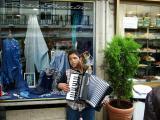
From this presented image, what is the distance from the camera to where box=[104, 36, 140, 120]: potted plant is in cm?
522

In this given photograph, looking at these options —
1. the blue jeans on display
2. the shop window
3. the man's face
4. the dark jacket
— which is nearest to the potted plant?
the shop window

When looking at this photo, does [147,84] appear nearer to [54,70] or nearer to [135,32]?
[135,32]

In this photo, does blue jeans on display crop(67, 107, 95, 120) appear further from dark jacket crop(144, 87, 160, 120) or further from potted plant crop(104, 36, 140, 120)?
dark jacket crop(144, 87, 160, 120)

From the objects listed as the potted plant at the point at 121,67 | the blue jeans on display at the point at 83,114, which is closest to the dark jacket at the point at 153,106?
the blue jeans on display at the point at 83,114

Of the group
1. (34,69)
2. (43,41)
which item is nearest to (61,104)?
(34,69)

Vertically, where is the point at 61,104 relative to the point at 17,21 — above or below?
below

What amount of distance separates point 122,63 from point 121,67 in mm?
88

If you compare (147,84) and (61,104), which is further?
(147,84)

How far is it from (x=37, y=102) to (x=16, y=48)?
100 cm

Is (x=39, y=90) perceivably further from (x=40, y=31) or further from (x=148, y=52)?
(x=148, y=52)

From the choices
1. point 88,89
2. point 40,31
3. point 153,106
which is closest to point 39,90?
point 40,31

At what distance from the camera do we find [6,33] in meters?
5.44

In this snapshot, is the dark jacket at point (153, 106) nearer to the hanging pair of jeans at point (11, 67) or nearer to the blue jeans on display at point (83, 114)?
the blue jeans on display at point (83, 114)

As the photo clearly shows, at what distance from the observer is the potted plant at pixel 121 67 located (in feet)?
17.1
